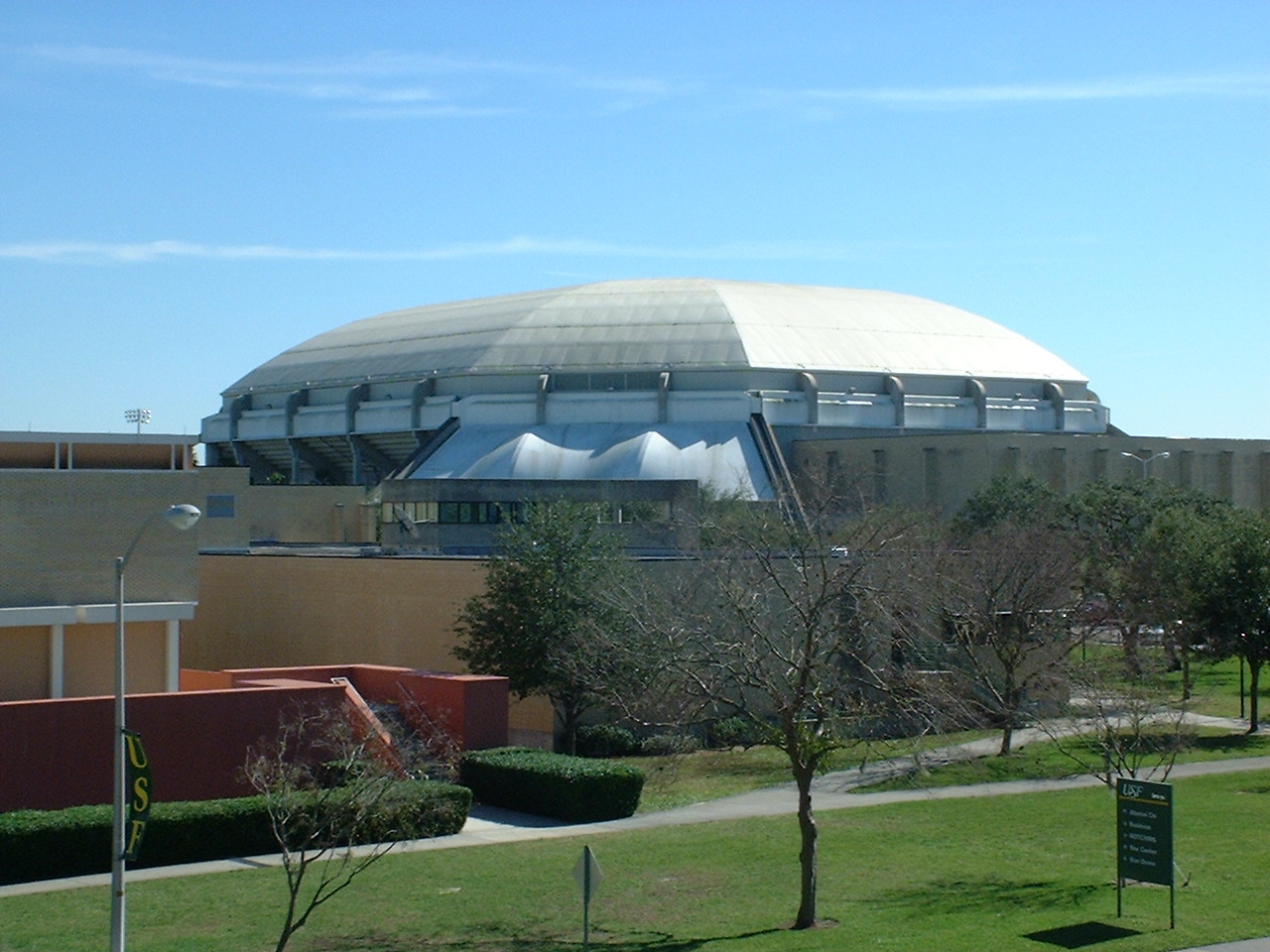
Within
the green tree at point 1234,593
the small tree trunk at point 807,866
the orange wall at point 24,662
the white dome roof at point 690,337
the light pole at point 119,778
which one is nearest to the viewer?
the light pole at point 119,778

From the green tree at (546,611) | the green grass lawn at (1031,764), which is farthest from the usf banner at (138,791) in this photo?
the green tree at (546,611)

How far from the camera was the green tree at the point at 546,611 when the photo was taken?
36562 mm

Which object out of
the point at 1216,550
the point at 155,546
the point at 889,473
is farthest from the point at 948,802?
the point at 889,473

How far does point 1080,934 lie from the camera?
765 inches

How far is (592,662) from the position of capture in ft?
111

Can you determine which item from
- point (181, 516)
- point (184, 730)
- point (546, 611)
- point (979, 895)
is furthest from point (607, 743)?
point (181, 516)

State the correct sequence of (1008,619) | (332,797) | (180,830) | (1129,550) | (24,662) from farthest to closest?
(1129,550) < (1008,619) < (24,662) < (180,830) < (332,797)

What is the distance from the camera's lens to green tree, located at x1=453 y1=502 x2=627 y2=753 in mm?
36562

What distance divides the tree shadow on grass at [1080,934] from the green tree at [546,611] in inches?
667

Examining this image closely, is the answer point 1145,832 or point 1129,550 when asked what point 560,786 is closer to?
point 1145,832

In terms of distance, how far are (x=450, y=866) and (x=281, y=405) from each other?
71.0 meters

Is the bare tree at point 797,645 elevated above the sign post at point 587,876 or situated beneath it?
elevated above

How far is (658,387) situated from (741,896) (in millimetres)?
55181

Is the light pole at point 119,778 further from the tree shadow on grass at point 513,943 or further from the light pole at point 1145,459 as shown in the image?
the light pole at point 1145,459
